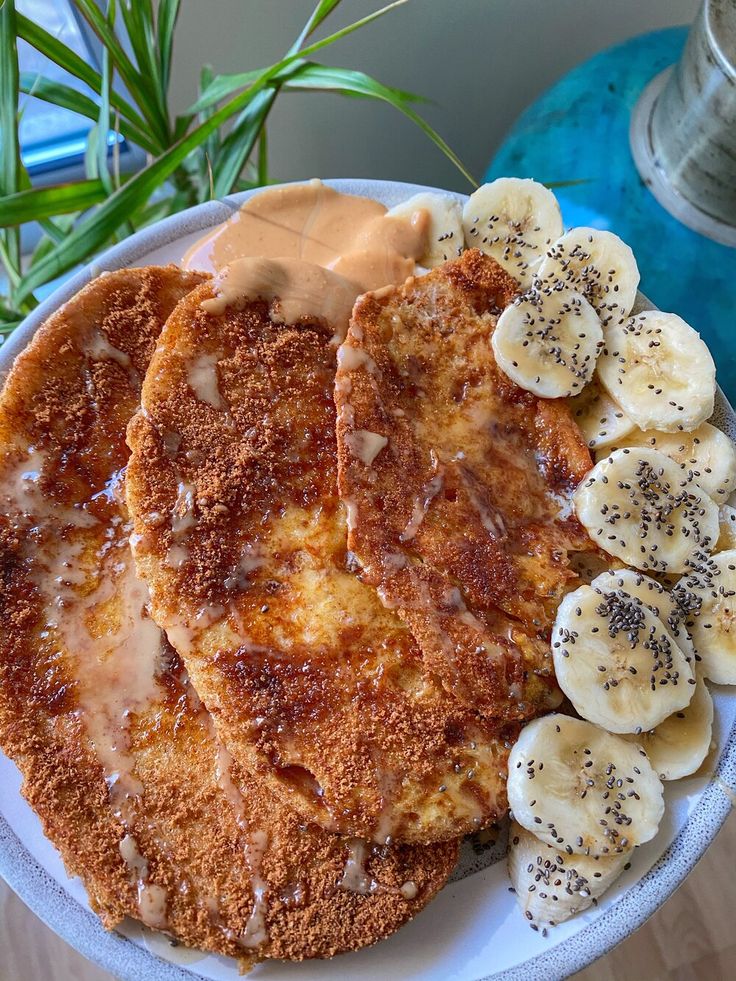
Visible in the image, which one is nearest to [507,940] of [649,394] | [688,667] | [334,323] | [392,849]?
[392,849]

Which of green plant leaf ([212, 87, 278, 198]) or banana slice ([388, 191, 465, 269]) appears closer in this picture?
banana slice ([388, 191, 465, 269])

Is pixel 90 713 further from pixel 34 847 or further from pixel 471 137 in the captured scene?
pixel 471 137

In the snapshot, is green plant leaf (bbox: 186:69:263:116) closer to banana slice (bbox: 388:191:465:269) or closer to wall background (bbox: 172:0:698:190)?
wall background (bbox: 172:0:698:190)

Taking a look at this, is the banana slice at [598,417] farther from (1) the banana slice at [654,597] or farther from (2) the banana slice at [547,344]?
(1) the banana slice at [654,597]

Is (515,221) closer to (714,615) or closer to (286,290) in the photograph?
(286,290)

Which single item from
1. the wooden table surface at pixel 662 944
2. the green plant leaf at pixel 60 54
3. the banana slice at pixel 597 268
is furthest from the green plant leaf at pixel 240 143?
the wooden table surface at pixel 662 944

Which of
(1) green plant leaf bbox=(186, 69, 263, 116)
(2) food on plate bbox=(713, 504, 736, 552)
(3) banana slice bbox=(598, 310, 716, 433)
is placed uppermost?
(1) green plant leaf bbox=(186, 69, 263, 116)

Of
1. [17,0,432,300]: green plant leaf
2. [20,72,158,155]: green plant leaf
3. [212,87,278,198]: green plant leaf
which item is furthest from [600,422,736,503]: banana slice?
[20,72,158,155]: green plant leaf
